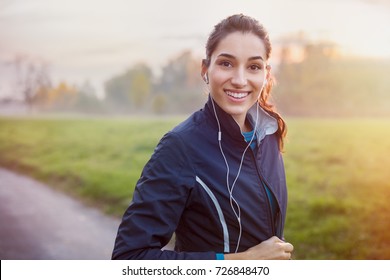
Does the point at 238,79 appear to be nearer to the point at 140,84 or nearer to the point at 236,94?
the point at 236,94

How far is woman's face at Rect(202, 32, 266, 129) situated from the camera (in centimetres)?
136

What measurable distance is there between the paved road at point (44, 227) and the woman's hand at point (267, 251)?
1733mm

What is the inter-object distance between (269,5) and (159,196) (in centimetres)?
198

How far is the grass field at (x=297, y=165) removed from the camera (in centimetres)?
306

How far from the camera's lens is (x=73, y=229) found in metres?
2.99

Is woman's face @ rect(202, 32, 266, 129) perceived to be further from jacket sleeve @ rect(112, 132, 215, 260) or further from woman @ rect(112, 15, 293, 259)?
jacket sleeve @ rect(112, 132, 215, 260)

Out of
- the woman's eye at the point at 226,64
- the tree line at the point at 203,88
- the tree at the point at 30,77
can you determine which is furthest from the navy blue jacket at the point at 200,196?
the tree at the point at 30,77

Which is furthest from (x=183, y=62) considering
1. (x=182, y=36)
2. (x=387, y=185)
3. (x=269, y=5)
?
(x=387, y=185)

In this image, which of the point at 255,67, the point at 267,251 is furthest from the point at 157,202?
the point at 255,67

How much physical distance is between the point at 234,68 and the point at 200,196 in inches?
15.4

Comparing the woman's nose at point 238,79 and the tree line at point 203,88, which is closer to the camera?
the woman's nose at point 238,79

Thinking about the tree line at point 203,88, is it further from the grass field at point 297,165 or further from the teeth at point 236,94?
the teeth at point 236,94

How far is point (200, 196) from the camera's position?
4.08 feet

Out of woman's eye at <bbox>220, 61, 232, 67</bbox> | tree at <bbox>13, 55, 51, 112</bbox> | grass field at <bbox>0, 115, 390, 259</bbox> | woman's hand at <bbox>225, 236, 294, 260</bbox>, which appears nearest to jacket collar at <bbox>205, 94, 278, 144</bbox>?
woman's eye at <bbox>220, 61, 232, 67</bbox>
